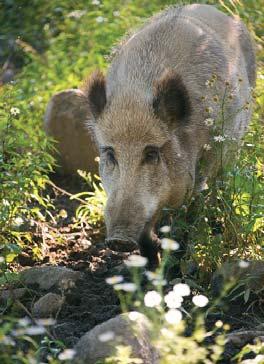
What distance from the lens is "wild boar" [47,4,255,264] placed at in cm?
488

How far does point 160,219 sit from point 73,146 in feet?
6.62

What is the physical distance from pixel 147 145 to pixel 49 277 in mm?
936

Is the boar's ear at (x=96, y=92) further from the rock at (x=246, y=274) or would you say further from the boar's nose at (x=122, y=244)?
the rock at (x=246, y=274)

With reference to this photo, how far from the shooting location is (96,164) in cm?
709

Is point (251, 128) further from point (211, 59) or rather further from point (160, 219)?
point (160, 219)

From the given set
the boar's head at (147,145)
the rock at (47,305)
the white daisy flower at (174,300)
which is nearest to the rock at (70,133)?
the boar's head at (147,145)

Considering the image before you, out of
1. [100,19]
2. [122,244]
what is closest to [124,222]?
[122,244]

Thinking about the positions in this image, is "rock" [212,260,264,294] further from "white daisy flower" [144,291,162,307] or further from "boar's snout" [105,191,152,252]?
"white daisy flower" [144,291,162,307]

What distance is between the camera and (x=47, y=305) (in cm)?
440

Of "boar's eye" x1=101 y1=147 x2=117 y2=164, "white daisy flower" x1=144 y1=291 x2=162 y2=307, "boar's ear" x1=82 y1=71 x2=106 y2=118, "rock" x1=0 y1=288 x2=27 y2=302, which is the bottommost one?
"rock" x1=0 y1=288 x2=27 y2=302

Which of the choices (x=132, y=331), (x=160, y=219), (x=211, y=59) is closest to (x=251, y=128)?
(x=211, y=59)

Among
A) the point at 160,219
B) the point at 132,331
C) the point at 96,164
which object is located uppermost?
the point at 132,331

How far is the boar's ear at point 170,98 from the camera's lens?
17.0ft

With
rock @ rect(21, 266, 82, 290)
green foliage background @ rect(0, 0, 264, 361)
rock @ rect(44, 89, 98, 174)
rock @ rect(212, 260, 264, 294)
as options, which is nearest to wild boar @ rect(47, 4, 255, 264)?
green foliage background @ rect(0, 0, 264, 361)
